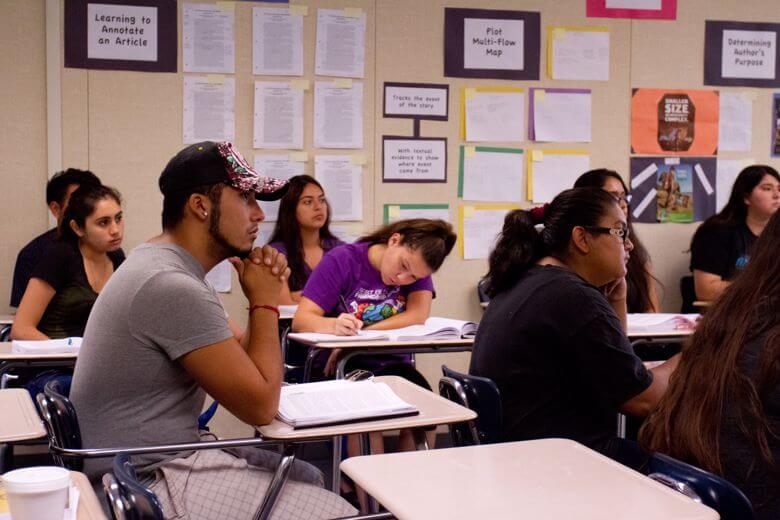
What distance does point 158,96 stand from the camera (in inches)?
178

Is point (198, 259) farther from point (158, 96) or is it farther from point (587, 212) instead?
point (158, 96)

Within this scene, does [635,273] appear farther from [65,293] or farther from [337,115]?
[65,293]

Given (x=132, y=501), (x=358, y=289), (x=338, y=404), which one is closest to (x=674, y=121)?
(x=358, y=289)

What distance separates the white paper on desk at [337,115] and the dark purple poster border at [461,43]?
56 cm

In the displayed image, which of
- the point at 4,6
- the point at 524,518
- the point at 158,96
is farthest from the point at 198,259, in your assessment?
the point at 4,6

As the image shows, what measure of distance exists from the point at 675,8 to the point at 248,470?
4.30 meters

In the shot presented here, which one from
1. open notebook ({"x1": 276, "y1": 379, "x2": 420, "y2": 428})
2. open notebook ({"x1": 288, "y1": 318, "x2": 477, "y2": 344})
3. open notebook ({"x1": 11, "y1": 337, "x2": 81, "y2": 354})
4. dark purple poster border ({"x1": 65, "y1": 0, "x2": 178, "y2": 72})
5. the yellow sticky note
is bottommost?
open notebook ({"x1": 11, "y1": 337, "x2": 81, "y2": 354})

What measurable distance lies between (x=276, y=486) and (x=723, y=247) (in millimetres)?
3487

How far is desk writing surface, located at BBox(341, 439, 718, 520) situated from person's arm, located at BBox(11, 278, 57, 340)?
7.86 feet

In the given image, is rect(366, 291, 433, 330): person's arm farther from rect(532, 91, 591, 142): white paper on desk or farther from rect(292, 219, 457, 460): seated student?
rect(532, 91, 591, 142): white paper on desk

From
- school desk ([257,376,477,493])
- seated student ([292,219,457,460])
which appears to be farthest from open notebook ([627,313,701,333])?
school desk ([257,376,477,493])

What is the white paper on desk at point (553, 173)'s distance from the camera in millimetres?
4977

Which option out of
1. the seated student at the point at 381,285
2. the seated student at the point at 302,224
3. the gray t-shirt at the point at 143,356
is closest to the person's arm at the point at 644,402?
the gray t-shirt at the point at 143,356

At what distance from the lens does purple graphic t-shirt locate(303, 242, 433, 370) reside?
3.57 meters
